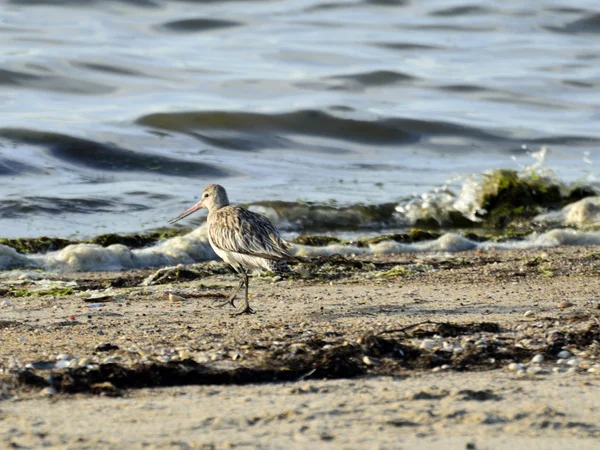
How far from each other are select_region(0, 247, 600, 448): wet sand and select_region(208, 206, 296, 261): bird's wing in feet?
1.01

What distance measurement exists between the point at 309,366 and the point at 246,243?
2.17m

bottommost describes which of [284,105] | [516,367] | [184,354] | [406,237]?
[516,367]

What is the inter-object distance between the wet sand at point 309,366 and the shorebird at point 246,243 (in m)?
0.23

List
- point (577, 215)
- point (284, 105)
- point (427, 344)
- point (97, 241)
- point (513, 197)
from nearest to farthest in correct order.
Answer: point (427, 344)
point (97, 241)
point (577, 215)
point (513, 197)
point (284, 105)

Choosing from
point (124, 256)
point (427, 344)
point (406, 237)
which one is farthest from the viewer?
point (406, 237)

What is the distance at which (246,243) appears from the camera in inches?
242

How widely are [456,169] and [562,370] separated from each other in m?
10.00

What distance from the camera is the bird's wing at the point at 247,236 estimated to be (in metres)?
6.05

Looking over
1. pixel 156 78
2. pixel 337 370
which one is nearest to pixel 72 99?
pixel 156 78

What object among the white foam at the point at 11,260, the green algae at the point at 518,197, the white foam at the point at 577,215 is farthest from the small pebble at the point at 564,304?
the green algae at the point at 518,197

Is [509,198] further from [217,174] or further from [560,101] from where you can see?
[560,101]

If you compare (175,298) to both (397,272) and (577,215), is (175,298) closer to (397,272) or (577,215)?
(397,272)

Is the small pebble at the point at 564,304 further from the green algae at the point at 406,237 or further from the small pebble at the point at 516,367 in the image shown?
the green algae at the point at 406,237

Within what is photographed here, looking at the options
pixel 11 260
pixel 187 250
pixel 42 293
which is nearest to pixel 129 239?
pixel 187 250
